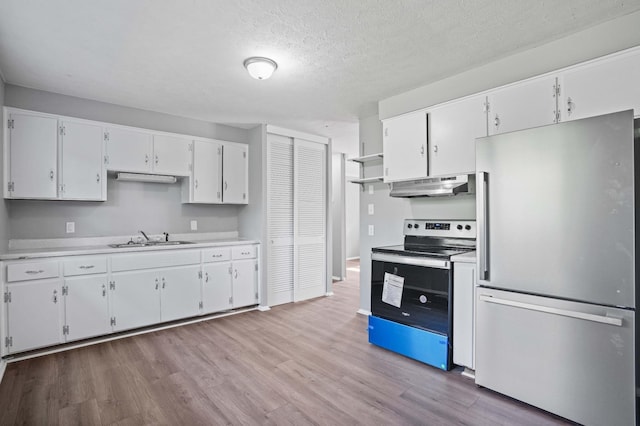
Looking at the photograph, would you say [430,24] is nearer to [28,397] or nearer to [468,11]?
[468,11]

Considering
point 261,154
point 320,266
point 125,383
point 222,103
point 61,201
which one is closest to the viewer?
point 125,383

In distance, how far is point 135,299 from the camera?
134 inches

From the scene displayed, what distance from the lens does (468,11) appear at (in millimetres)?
2039

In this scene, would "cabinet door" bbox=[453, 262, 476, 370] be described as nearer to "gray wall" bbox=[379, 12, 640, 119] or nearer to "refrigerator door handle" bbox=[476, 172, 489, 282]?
"refrigerator door handle" bbox=[476, 172, 489, 282]

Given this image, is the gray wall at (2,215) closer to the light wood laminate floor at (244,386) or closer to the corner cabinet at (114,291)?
the corner cabinet at (114,291)

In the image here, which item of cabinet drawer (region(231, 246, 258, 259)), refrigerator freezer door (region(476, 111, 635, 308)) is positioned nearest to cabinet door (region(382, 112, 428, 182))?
refrigerator freezer door (region(476, 111, 635, 308))

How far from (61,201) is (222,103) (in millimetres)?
2003

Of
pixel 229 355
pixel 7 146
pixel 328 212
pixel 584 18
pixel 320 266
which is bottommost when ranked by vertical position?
pixel 229 355

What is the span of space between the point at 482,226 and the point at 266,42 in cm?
206

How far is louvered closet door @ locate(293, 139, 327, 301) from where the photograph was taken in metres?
4.80

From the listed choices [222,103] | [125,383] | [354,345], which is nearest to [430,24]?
[222,103]

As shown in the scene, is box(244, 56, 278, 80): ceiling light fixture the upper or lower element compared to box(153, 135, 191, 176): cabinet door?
upper

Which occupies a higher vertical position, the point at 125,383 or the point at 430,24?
the point at 430,24

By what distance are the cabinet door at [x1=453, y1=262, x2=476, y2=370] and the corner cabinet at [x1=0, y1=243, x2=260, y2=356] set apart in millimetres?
2690
